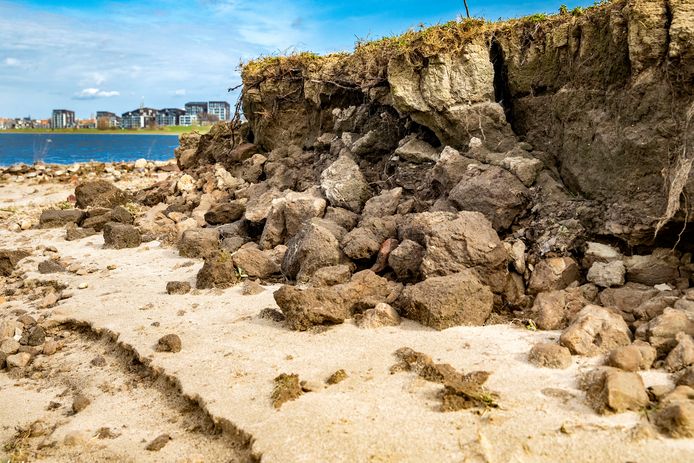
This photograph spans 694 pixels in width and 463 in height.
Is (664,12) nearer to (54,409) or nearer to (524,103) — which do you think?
(524,103)

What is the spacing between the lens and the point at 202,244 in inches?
372

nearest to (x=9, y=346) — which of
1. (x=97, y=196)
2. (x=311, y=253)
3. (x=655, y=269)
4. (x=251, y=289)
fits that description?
(x=251, y=289)

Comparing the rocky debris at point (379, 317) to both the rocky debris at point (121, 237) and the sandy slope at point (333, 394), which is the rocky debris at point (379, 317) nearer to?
the sandy slope at point (333, 394)

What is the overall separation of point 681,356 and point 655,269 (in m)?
2.08

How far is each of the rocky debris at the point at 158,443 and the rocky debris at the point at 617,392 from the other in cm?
314

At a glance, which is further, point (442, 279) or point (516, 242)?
point (516, 242)

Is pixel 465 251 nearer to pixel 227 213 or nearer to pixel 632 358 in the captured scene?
pixel 632 358

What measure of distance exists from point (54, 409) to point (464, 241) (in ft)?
14.6

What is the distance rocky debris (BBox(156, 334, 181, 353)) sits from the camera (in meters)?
5.87

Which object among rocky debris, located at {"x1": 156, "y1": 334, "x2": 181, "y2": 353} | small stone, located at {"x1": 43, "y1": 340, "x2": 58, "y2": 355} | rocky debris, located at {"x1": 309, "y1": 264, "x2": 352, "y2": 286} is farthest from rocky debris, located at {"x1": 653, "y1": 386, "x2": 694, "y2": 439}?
small stone, located at {"x1": 43, "y1": 340, "x2": 58, "y2": 355}

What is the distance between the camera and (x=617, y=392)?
400cm

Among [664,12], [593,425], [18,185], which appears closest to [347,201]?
[664,12]

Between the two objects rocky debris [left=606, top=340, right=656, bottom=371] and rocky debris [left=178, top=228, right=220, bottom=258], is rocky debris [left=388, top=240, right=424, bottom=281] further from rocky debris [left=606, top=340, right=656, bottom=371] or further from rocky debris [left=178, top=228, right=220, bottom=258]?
rocky debris [left=178, top=228, right=220, bottom=258]

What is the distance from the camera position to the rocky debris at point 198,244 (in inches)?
370
